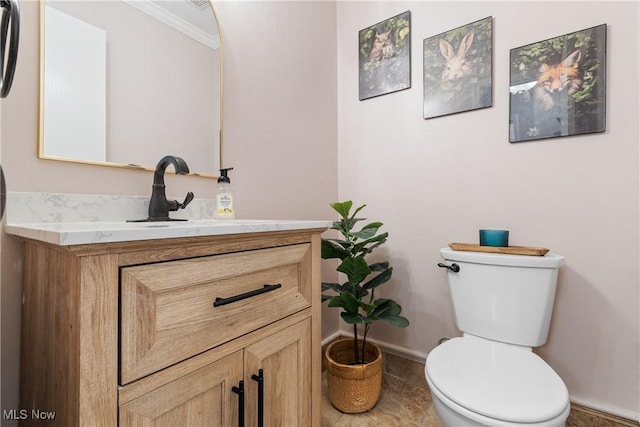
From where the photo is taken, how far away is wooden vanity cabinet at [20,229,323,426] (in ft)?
1.55

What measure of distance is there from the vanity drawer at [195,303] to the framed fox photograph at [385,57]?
1262 millimetres

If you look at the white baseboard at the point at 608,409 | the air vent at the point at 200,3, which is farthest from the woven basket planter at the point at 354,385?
the air vent at the point at 200,3

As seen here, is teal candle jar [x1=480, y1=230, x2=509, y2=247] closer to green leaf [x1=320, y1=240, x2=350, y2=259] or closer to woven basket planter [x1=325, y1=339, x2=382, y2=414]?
green leaf [x1=320, y1=240, x2=350, y2=259]

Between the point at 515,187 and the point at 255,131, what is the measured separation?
1224 millimetres

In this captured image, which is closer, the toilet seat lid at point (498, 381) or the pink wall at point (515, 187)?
the toilet seat lid at point (498, 381)

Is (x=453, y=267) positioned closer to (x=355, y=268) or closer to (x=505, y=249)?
(x=505, y=249)

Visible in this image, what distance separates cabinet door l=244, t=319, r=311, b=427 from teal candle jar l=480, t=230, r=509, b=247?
0.85 m

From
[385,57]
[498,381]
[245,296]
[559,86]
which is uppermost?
[385,57]

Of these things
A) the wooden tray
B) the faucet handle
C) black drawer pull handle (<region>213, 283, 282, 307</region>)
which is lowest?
black drawer pull handle (<region>213, 283, 282, 307</region>)

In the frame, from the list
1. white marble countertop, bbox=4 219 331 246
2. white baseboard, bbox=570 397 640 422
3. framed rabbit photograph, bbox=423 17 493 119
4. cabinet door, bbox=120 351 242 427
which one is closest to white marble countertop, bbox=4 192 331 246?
white marble countertop, bbox=4 219 331 246

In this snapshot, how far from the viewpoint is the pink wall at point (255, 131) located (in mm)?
733

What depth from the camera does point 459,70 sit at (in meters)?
1.42

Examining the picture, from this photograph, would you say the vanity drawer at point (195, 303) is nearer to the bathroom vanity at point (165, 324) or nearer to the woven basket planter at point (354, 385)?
the bathroom vanity at point (165, 324)

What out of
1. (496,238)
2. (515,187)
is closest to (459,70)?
(515,187)
